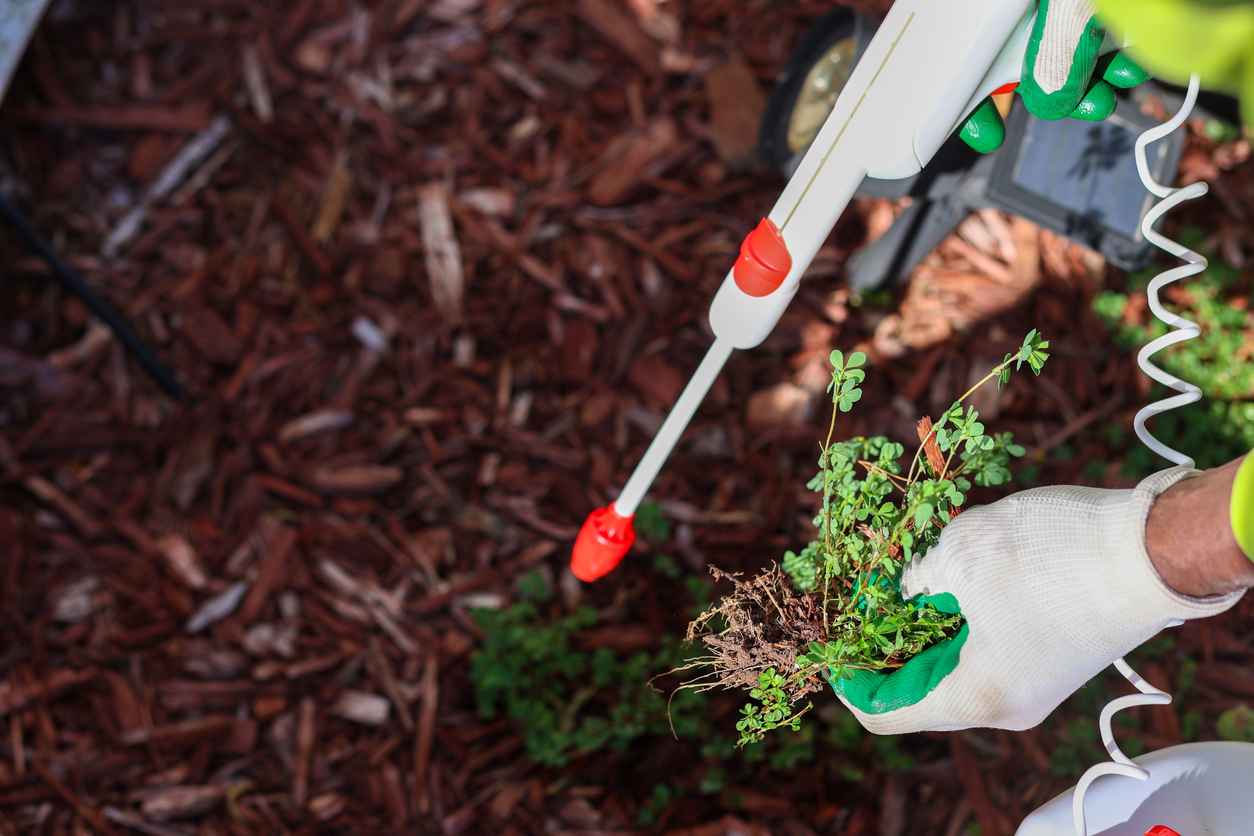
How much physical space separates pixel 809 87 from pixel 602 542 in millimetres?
1146

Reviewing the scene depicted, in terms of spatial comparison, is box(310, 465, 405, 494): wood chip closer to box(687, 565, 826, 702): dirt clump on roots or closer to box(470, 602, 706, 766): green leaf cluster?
box(470, 602, 706, 766): green leaf cluster

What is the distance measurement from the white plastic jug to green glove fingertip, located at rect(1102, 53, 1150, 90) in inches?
31.2

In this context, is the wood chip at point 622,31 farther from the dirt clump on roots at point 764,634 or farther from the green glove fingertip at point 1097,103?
the dirt clump on roots at point 764,634

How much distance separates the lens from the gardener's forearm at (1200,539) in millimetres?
931

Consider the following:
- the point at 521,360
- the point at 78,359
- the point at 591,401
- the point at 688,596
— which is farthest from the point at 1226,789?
the point at 78,359

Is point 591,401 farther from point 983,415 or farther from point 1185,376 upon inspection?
point 1185,376

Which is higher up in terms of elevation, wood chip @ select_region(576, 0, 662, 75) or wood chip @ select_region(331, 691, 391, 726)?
wood chip @ select_region(576, 0, 662, 75)

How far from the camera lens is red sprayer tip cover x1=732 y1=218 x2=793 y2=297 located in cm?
118

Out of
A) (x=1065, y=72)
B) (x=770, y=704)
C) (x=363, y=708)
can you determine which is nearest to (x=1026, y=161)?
(x=1065, y=72)

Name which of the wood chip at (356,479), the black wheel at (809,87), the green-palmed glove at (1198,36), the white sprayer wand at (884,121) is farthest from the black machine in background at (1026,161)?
the green-palmed glove at (1198,36)

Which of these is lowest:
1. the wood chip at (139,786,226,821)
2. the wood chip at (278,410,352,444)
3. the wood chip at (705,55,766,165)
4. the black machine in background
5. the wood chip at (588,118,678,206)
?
the wood chip at (139,786,226,821)

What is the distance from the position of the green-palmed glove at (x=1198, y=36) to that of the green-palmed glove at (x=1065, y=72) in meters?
0.47

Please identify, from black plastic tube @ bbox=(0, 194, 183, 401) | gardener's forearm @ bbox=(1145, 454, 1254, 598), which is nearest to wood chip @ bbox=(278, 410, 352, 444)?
black plastic tube @ bbox=(0, 194, 183, 401)

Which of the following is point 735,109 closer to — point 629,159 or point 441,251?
point 629,159
